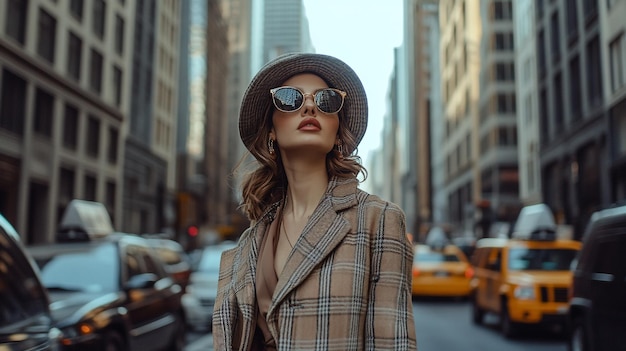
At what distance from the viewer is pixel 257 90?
2.36 meters

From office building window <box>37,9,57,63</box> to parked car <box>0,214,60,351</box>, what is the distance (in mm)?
25887

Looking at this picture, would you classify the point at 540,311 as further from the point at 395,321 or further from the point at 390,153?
the point at 390,153

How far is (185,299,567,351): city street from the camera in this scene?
431 inches

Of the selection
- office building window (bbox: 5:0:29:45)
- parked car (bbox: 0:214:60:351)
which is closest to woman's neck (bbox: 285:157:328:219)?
parked car (bbox: 0:214:60:351)

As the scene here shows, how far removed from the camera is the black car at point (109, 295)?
6309mm

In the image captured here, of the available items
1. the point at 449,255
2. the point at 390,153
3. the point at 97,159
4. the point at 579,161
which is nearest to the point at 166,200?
the point at 97,159

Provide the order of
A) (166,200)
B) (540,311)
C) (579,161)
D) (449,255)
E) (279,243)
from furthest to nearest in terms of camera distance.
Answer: (166,200) < (579,161) < (449,255) < (540,311) < (279,243)

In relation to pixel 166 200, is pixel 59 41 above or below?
above

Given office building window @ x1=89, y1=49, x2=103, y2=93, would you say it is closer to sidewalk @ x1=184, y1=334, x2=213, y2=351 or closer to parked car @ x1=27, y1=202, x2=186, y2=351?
sidewalk @ x1=184, y1=334, x2=213, y2=351

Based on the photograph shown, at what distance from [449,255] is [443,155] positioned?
217 feet

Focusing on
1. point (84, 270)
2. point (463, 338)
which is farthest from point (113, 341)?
point (463, 338)

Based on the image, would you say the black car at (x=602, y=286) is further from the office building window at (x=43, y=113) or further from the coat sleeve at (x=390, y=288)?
the office building window at (x=43, y=113)

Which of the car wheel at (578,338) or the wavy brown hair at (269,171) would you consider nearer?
the wavy brown hair at (269,171)

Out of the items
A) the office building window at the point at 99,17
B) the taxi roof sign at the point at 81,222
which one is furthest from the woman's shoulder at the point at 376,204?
the office building window at the point at 99,17
